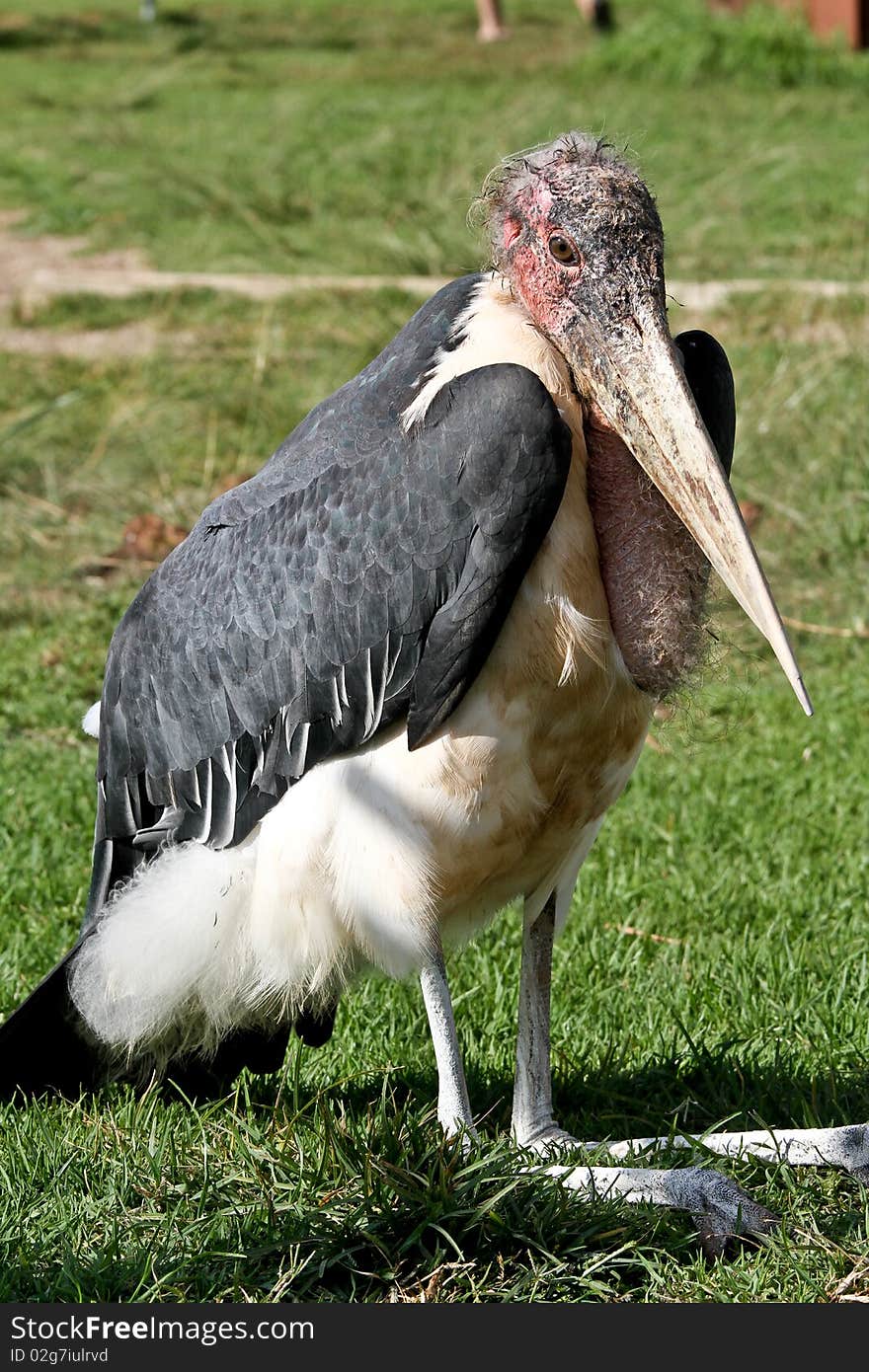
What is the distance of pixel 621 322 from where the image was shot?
2639 mm

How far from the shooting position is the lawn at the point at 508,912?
2.64 metres

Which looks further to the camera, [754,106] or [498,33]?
[498,33]

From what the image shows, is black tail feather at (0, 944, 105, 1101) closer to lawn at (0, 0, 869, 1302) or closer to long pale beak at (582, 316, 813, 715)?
lawn at (0, 0, 869, 1302)

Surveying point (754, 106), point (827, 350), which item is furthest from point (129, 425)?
point (754, 106)

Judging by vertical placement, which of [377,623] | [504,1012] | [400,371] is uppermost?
[400,371]

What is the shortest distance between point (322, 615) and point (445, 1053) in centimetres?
75

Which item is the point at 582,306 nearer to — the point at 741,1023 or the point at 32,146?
the point at 741,1023

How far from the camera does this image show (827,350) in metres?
6.64

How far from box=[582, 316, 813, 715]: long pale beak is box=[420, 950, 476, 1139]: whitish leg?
2.63 feet

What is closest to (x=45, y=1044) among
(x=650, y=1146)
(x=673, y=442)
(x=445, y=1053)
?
(x=445, y=1053)

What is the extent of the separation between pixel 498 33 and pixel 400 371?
17.6 m

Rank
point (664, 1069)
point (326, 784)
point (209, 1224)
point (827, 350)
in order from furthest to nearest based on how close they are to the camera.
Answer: point (827, 350) → point (664, 1069) → point (326, 784) → point (209, 1224)

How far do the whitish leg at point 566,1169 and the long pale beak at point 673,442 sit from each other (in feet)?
2.75

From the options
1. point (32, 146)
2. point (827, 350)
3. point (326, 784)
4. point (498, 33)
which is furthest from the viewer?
point (498, 33)
